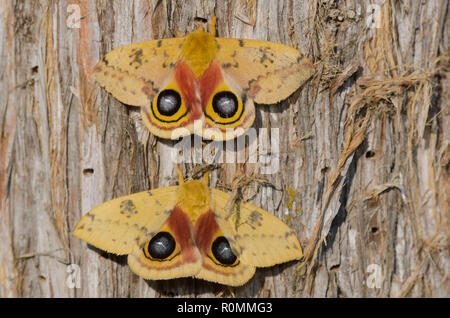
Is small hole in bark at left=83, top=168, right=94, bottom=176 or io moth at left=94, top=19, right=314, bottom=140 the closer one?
io moth at left=94, top=19, right=314, bottom=140

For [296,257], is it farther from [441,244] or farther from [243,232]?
[441,244]

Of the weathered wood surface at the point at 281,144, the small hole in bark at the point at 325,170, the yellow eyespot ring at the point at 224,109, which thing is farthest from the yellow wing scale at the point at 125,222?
the small hole in bark at the point at 325,170

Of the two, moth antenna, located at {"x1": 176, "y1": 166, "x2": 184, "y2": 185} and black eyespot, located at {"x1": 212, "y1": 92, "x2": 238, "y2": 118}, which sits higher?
black eyespot, located at {"x1": 212, "y1": 92, "x2": 238, "y2": 118}

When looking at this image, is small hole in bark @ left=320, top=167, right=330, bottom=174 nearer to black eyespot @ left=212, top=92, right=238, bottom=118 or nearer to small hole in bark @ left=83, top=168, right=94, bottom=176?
black eyespot @ left=212, top=92, right=238, bottom=118

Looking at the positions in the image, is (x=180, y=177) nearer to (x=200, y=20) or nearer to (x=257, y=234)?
(x=257, y=234)

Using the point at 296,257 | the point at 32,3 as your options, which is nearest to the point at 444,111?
the point at 296,257

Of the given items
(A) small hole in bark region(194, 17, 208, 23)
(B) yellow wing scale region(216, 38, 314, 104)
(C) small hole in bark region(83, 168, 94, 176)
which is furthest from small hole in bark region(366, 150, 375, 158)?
(C) small hole in bark region(83, 168, 94, 176)
